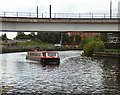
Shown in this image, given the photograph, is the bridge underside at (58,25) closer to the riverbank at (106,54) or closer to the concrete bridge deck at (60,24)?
the concrete bridge deck at (60,24)

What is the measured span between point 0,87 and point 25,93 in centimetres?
546

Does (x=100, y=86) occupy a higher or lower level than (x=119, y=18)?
lower

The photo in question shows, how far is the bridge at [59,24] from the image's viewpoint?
50250mm

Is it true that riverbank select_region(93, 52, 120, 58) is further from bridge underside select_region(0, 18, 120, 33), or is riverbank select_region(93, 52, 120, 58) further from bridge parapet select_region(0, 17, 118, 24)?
bridge parapet select_region(0, 17, 118, 24)

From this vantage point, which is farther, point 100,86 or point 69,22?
point 69,22

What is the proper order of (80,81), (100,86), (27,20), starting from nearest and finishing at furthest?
1. (100,86)
2. (80,81)
3. (27,20)

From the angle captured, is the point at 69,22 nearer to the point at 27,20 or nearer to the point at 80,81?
the point at 27,20

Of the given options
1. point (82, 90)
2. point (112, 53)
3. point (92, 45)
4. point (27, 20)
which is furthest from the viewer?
point (92, 45)

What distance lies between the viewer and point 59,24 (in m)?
51.7

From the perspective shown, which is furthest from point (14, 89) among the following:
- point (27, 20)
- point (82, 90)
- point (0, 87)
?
point (27, 20)

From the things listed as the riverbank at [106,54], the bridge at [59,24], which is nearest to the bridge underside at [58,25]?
the bridge at [59,24]

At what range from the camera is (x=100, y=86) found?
42.5 meters

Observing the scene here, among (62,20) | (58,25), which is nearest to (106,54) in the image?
(58,25)

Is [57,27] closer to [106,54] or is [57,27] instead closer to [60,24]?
[60,24]
